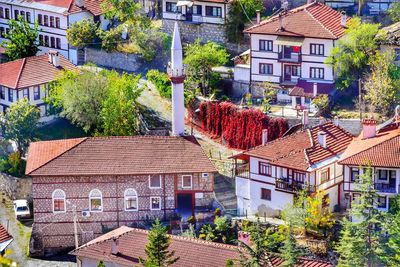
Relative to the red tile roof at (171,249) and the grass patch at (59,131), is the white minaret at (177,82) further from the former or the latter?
the red tile roof at (171,249)

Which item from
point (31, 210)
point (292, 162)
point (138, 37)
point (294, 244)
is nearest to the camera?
point (294, 244)

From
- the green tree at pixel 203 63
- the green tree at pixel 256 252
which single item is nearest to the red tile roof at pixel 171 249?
the green tree at pixel 256 252

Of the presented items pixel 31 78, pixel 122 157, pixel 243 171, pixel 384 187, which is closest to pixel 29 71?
pixel 31 78

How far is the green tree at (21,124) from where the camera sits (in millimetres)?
108562

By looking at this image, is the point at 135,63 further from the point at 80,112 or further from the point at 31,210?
the point at 31,210

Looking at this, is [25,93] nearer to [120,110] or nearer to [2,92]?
[2,92]

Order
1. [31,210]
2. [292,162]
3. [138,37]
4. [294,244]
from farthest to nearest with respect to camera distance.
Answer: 1. [138,37]
2. [31,210]
3. [292,162]
4. [294,244]

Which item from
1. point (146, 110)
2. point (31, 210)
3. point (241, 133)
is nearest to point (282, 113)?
point (241, 133)

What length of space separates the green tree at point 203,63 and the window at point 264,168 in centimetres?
1256

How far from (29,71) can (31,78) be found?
85 cm

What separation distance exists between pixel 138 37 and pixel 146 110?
22.0 ft

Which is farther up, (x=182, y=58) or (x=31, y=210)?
(x=182, y=58)

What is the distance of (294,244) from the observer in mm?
86688

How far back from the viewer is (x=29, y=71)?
11344cm
